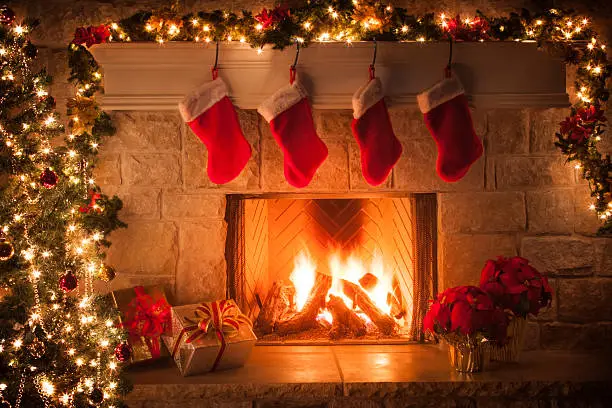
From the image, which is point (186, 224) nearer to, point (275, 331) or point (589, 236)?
point (275, 331)

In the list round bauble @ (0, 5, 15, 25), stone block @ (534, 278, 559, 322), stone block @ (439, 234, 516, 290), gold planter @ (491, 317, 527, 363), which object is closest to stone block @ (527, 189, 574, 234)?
stone block @ (439, 234, 516, 290)

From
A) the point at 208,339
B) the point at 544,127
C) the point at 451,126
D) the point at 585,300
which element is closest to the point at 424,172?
the point at 451,126

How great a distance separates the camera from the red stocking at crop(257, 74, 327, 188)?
2422mm

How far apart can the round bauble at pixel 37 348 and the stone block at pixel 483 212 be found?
68.5 inches

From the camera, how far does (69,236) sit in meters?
2.30

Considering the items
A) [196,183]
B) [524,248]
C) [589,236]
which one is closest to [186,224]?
[196,183]

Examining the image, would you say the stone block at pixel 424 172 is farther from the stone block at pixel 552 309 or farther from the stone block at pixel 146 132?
the stone block at pixel 146 132

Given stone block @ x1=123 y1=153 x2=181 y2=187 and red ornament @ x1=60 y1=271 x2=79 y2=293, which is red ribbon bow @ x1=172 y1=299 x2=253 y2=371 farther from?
stone block @ x1=123 y1=153 x2=181 y2=187

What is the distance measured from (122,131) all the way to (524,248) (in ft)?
6.29

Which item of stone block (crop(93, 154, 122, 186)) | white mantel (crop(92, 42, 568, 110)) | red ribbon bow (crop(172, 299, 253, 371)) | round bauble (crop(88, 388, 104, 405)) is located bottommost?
round bauble (crop(88, 388, 104, 405))

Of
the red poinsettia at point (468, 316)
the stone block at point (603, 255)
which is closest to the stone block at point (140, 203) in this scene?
the red poinsettia at point (468, 316)

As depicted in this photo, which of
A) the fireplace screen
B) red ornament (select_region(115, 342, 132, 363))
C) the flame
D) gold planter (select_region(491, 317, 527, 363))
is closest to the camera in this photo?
red ornament (select_region(115, 342, 132, 363))

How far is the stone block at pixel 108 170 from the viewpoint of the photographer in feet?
8.81

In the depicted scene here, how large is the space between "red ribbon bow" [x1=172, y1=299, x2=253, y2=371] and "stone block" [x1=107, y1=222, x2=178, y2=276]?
38cm
